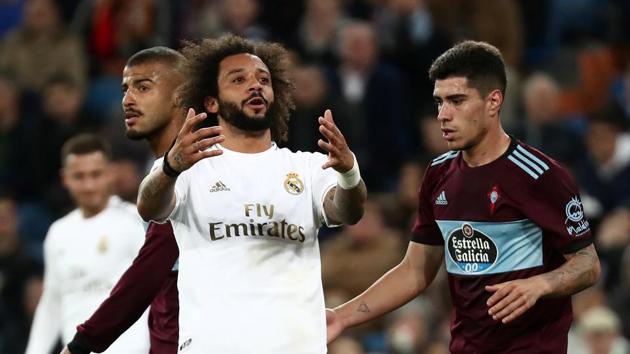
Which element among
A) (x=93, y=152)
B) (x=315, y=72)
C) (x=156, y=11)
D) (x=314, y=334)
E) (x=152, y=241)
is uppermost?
(x=156, y=11)

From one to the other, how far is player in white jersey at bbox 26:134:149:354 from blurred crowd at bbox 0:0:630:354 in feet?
11.0

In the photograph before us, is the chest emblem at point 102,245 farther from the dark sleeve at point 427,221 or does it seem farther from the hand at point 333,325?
the dark sleeve at point 427,221

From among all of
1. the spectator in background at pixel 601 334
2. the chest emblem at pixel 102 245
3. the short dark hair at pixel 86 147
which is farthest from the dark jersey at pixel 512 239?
the spectator in background at pixel 601 334

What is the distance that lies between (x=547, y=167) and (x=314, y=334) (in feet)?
4.52

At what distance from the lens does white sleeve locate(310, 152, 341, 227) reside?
6.42 meters

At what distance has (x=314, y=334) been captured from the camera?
634cm

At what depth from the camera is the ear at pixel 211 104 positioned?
665 centimetres

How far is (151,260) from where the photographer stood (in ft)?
22.7

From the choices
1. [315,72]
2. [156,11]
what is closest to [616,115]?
[315,72]

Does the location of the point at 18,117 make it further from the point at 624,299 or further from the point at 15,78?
the point at 624,299

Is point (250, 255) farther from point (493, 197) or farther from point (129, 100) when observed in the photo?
point (129, 100)

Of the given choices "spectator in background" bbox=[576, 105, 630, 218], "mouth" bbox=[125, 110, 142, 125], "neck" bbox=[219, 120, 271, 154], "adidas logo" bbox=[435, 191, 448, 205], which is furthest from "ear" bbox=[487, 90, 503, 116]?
"spectator in background" bbox=[576, 105, 630, 218]

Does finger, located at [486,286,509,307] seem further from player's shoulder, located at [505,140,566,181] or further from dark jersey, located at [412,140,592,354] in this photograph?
player's shoulder, located at [505,140,566,181]

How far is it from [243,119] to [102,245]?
93.8 inches
